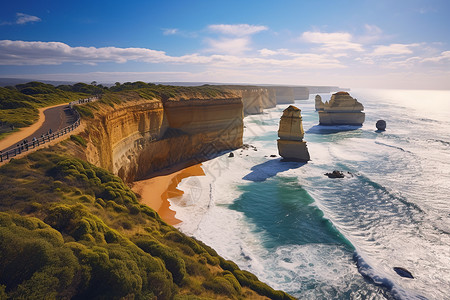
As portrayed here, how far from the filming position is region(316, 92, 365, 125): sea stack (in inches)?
2901

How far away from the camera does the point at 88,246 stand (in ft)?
27.2

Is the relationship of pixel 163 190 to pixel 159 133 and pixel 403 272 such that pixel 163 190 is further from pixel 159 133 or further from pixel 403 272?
pixel 403 272

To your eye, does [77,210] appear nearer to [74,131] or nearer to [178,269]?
[178,269]

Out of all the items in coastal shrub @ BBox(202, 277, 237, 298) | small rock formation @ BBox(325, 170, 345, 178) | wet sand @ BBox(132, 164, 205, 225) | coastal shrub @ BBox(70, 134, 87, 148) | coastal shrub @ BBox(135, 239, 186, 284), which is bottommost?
wet sand @ BBox(132, 164, 205, 225)

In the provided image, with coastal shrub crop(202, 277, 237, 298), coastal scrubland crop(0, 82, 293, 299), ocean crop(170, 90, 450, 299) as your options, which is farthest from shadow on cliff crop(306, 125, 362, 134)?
coastal shrub crop(202, 277, 237, 298)

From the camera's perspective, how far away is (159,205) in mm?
24203

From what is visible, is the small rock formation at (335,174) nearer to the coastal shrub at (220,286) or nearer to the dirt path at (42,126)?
the coastal shrub at (220,286)

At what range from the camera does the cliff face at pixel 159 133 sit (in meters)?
25.4

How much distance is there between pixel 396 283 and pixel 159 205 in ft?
60.5

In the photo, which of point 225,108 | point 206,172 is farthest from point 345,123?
point 206,172

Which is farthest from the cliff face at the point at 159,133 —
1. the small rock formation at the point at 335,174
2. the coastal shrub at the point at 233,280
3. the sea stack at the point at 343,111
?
the sea stack at the point at 343,111

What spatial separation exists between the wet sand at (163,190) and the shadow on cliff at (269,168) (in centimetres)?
680

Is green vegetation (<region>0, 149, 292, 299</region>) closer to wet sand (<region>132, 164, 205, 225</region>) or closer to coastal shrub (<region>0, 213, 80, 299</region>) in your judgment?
coastal shrub (<region>0, 213, 80, 299</region>)

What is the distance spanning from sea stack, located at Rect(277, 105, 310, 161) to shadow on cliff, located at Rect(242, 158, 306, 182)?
1.19m
